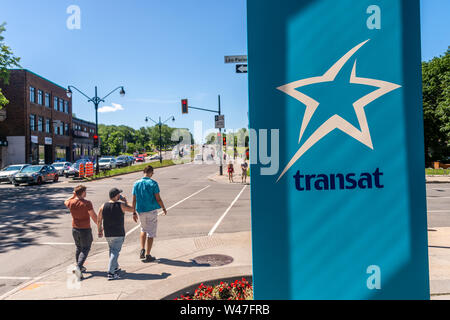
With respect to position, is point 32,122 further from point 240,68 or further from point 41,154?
point 240,68

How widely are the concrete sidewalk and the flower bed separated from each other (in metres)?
0.23

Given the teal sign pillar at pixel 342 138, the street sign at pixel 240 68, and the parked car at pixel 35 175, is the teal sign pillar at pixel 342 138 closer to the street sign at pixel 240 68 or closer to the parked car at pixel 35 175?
the street sign at pixel 240 68

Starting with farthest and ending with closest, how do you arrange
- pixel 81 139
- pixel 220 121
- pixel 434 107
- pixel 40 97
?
1. pixel 81 139
2. pixel 40 97
3. pixel 434 107
4. pixel 220 121

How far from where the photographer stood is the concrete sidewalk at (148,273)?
4.78m

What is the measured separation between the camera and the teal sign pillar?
275 cm

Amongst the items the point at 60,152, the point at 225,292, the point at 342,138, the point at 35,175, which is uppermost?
the point at 60,152

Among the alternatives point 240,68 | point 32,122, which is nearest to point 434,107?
point 240,68

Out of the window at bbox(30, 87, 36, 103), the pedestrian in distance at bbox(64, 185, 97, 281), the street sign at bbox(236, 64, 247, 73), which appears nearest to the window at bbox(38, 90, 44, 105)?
the window at bbox(30, 87, 36, 103)

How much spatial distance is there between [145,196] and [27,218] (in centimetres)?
767

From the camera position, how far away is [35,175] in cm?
2519

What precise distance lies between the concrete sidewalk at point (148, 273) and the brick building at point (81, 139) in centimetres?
6374

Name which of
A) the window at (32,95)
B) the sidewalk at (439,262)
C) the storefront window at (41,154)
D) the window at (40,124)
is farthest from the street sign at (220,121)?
the window at (40,124)

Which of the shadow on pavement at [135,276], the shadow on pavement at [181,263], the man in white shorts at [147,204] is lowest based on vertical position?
the shadow on pavement at [181,263]

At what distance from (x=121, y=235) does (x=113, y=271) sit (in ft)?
2.15
